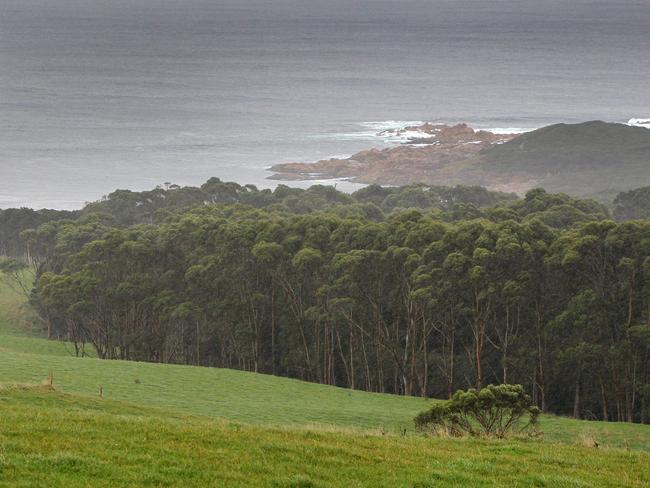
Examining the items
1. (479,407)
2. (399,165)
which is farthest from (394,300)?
(399,165)

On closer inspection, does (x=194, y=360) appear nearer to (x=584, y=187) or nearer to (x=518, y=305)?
(x=518, y=305)

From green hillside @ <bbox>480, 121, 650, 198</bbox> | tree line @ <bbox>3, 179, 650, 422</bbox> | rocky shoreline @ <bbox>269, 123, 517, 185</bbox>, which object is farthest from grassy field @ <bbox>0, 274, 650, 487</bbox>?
rocky shoreline @ <bbox>269, 123, 517, 185</bbox>

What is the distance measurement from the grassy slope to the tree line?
26019mm

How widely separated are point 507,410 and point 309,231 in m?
30.4

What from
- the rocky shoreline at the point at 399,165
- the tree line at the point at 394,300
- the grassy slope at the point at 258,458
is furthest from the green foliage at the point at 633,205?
the grassy slope at the point at 258,458

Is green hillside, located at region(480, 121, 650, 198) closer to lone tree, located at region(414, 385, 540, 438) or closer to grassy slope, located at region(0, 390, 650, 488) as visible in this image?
lone tree, located at region(414, 385, 540, 438)

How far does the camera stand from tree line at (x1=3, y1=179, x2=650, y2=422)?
45.4m

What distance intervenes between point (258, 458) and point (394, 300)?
35.8 m

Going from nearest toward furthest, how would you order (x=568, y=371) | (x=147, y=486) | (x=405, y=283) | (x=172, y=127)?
1. (x=147, y=486)
2. (x=568, y=371)
3. (x=405, y=283)
4. (x=172, y=127)

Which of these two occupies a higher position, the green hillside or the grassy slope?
the green hillside

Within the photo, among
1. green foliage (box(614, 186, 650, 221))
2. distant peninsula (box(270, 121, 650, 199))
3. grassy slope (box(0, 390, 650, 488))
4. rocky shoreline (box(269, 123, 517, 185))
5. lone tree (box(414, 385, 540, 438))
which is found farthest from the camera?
rocky shoreline (box(269, 123, 517, 185))

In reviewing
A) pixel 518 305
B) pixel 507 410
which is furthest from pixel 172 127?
pixel 507 410

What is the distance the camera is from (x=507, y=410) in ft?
84.9

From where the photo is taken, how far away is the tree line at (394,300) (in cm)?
4538
